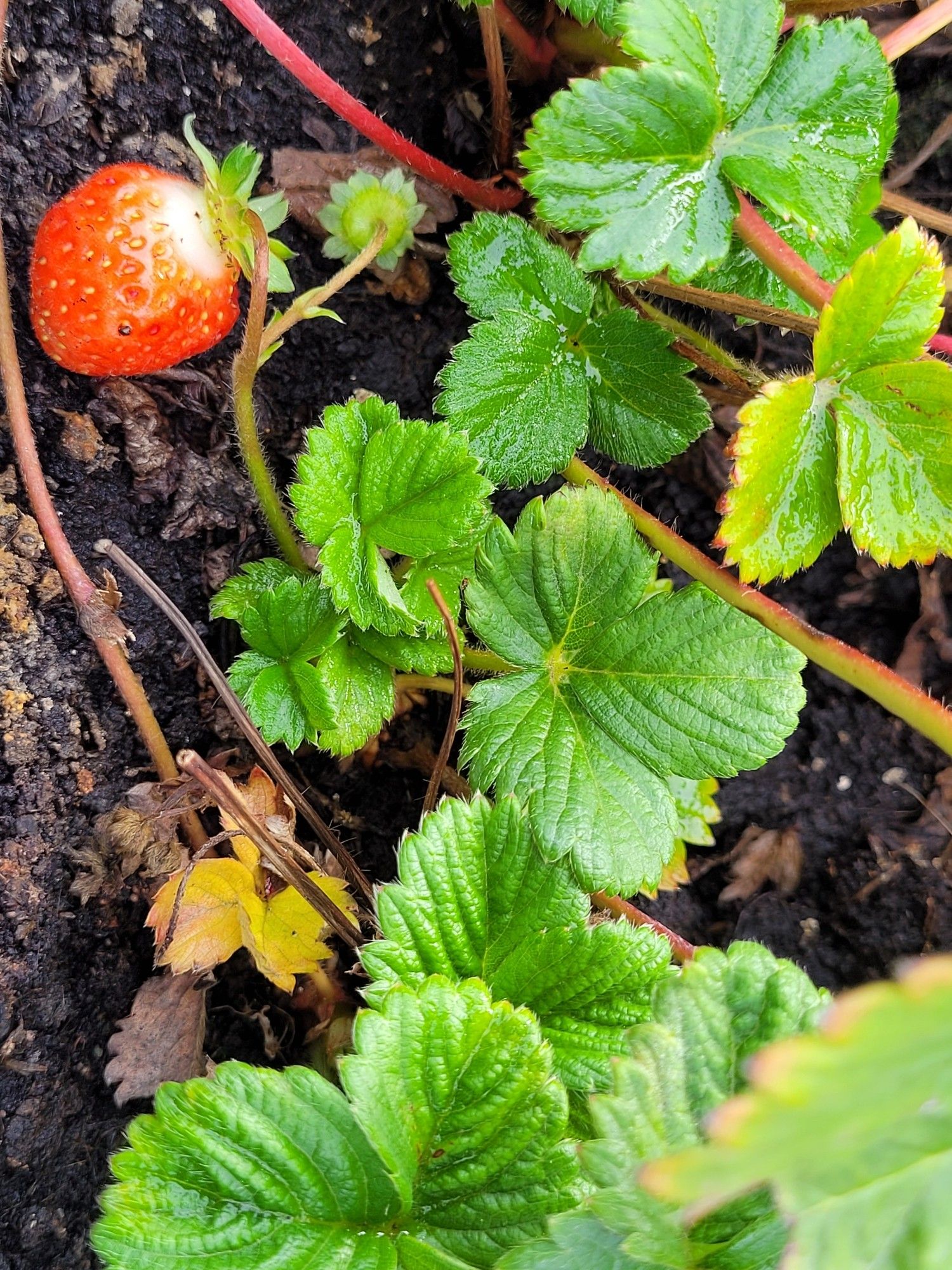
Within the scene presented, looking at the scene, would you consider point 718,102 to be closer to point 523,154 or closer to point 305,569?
point 523,154

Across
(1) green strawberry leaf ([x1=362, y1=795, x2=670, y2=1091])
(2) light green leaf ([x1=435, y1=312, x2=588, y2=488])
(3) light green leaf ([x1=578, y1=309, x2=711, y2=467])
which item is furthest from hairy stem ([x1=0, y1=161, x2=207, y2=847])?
(3) light green leaf ([x1=578, y1=309, x2=711, y2=467])

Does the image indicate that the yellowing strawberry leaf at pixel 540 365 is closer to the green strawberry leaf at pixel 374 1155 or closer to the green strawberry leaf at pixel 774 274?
the green strawberry leaf at pixel 774 274

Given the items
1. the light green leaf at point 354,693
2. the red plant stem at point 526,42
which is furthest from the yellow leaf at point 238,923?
the red plant stem at point 526,42

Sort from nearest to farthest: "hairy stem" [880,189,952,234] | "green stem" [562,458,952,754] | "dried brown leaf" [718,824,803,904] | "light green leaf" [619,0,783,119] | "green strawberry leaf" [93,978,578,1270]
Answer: "green strawberry leaf" [93,978,578,1270]
"light green leaf" [619,0,783,119]
"green stem" [562,458,952,754]
"hairy stem" [880,189,952,234]
"dried brown leaf" [718,824,803,904]

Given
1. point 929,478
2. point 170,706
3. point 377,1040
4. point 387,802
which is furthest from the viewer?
point 387,802

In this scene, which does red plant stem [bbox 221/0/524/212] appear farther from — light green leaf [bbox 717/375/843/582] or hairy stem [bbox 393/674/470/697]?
hairy stem [bbox 393/674/470/697]

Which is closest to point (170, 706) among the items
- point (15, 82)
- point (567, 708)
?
point (567, 708)
